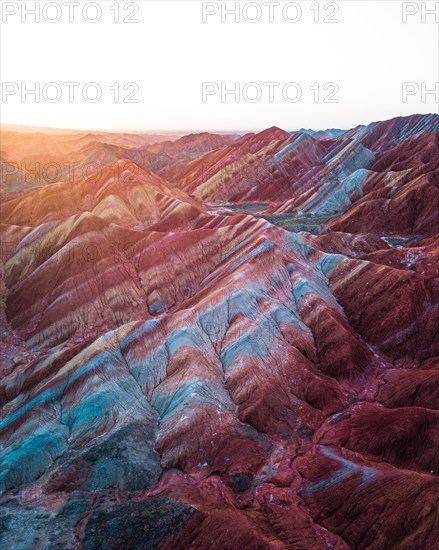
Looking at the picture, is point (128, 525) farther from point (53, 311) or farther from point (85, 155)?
point (85, 155)

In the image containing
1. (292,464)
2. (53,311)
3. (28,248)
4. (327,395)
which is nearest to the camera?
(292,464)

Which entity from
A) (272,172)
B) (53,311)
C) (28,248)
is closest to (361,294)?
(53,311)

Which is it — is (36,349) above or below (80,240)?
below

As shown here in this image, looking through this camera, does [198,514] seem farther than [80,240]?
No

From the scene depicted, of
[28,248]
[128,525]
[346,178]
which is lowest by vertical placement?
[128,525]

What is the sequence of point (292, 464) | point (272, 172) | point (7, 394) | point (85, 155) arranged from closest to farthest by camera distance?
point (292, 464), point (7, 394), point (272, 172), point (85, 155)

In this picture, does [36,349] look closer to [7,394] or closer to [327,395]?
[7,394]

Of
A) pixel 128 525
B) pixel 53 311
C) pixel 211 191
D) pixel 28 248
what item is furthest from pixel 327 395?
pixel 211 191
